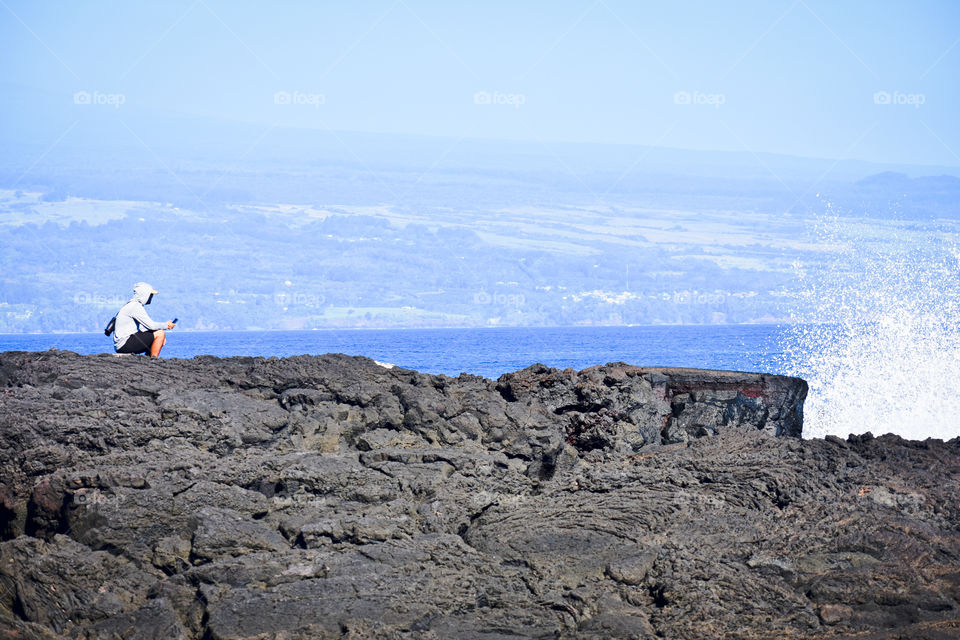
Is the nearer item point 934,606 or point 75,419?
point 934,606

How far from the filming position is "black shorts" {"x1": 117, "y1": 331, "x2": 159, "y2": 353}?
32.1ft

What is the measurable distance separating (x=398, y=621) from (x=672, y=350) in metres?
44.9

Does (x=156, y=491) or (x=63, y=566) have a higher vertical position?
(x=156, y=491)

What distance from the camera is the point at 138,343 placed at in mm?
9836

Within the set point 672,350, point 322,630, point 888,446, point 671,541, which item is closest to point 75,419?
point 322,630

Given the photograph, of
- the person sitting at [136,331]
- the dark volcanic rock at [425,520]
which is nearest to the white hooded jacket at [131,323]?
the person sitting at [136,331]

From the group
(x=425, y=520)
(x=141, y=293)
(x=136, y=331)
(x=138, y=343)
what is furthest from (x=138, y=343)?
(x=425, y=520)

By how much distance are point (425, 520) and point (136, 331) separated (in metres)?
5.35

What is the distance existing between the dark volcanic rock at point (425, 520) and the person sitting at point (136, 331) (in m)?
1.41

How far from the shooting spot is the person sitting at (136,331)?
979 cm

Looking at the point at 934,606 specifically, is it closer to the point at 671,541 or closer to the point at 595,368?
the point at 671,541

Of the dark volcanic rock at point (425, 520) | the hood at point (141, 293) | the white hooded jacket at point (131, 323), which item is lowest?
the dark volcanic rock at point (425, 520)

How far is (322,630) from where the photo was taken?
4.78 metres

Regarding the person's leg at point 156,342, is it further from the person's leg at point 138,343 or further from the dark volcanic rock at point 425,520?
the dark volcanic rock at point 425,520
